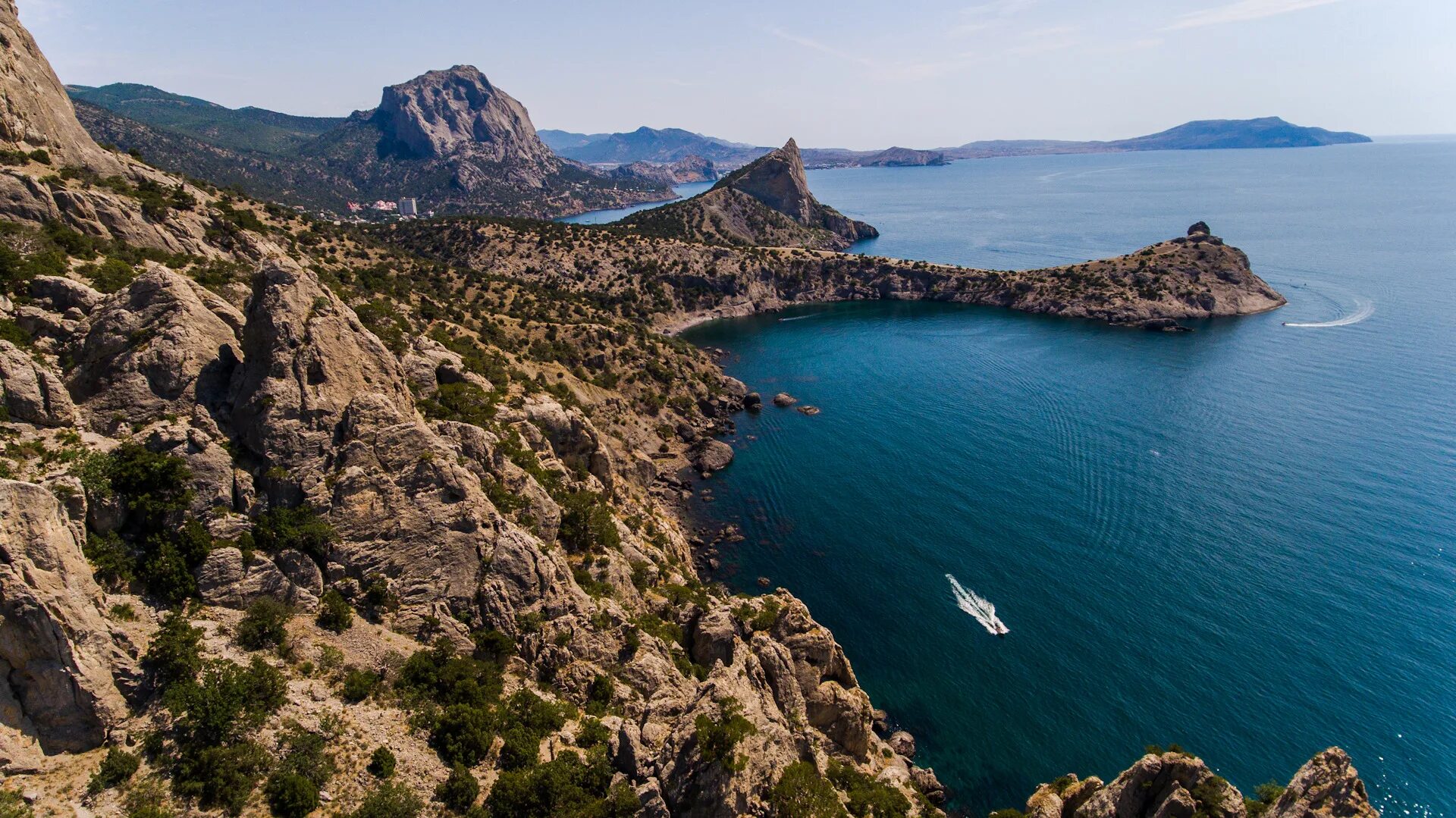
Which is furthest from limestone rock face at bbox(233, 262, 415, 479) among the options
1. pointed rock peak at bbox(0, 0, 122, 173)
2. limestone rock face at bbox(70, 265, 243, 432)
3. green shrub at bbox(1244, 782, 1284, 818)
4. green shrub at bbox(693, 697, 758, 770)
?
green shrub at bbox(1244, 782, 1284, 818)

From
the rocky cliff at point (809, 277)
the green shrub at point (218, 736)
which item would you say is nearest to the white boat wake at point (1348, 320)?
the rocky cliff at point (809, 277)

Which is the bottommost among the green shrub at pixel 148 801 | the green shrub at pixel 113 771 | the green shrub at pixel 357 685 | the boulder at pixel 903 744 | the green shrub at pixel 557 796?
the boulder at pixel 903 744

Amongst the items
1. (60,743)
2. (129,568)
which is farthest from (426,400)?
(60,743)

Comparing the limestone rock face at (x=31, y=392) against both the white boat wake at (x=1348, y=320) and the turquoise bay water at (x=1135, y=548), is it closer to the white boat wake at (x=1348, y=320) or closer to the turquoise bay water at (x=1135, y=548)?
the turquoise bay water at (x=1135, y=548)

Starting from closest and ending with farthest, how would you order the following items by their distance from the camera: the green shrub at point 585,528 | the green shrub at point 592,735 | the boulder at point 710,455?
the green shrub at point 592,735 < the green shrub at point 585,528 < the boulder at point 710,455

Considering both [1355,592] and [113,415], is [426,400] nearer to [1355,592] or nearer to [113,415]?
[113,415]

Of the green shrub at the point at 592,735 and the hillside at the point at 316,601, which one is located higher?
the hillside at the point at 316,601

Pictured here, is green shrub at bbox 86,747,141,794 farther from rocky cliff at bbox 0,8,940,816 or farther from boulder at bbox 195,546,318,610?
boulder at bbox 195,546,318,610
